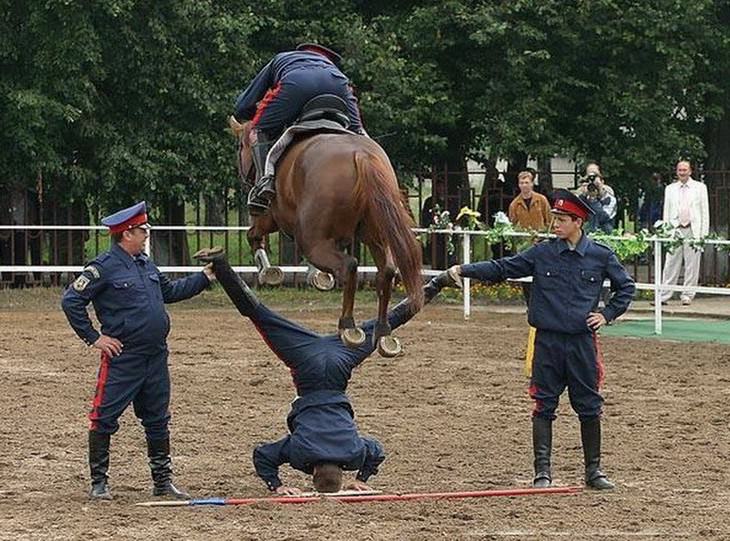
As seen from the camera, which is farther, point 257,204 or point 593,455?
point 257,204

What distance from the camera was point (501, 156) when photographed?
23.2 m

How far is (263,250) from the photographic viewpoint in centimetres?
1054

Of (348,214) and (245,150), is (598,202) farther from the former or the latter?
(348,214)

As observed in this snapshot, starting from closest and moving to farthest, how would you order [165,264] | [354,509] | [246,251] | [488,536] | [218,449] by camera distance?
[488,536] < [354,509] < [218,449] < [165,264] < [246,251]

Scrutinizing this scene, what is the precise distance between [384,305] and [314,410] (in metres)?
0.75

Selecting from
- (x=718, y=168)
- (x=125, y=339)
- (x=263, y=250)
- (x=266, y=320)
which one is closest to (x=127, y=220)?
(x=125, y=339)

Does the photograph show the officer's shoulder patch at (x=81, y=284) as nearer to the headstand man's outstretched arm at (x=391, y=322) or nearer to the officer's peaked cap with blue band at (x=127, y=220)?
the officer's peaked cap with blue band at (x=127, y=220)

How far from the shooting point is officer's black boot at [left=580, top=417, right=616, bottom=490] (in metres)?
8.95

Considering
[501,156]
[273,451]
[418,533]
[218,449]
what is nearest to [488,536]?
[418,533]

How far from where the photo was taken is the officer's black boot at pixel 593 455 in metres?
8.95

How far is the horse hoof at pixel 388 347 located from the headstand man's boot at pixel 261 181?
57.2 inches

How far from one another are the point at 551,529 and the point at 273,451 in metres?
1.85

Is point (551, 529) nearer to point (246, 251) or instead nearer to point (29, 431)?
point (29, 431)

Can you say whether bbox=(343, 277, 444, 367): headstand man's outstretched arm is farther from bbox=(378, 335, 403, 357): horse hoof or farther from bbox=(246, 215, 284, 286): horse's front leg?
bbox=(246, 215, 284, 286): horse's front leg
